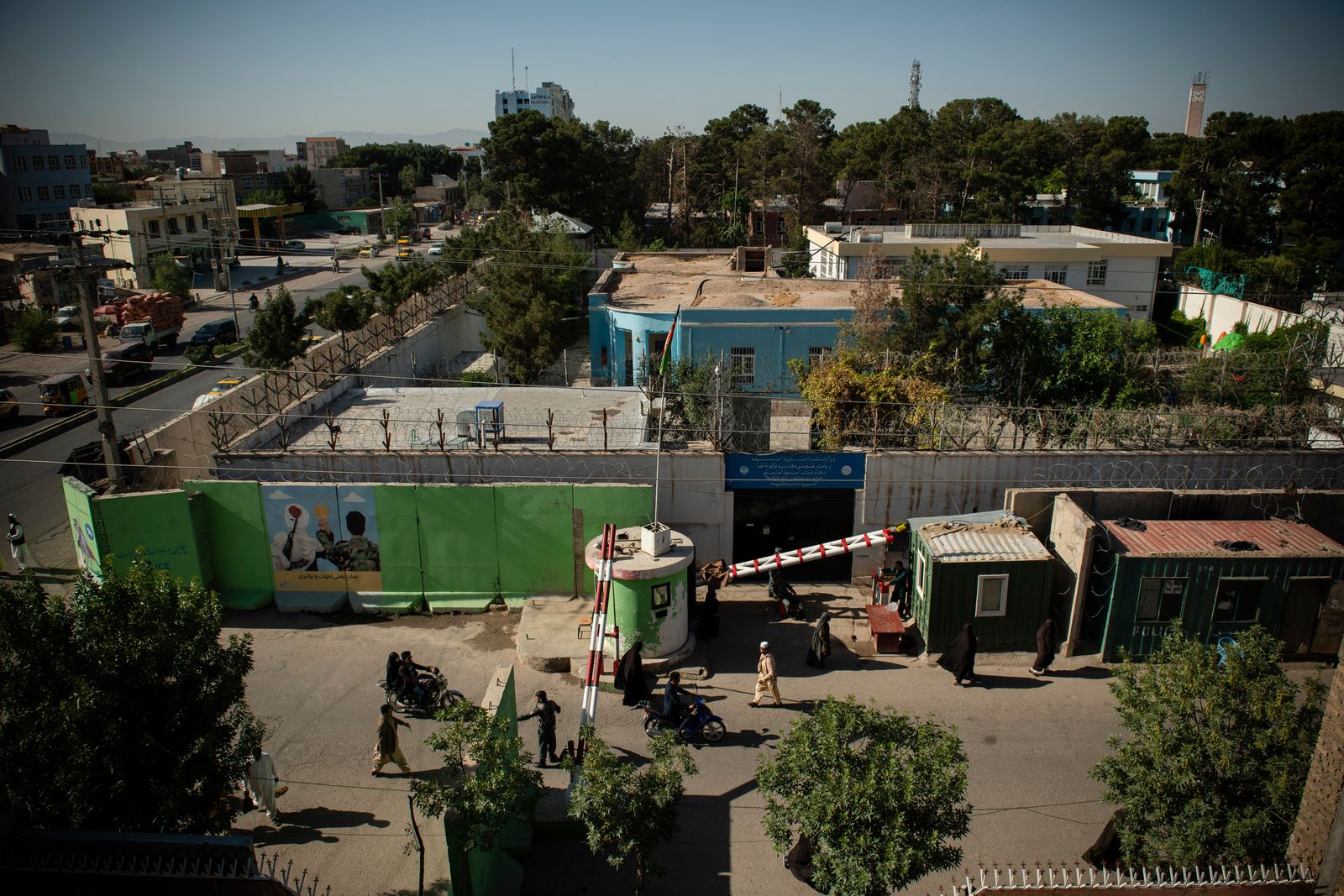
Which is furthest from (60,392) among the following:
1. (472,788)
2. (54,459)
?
(472,788)

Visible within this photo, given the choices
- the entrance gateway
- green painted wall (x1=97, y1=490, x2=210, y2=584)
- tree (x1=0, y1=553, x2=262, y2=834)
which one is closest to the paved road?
green painted wall (x1=97, y1=490, x2=210, y2=584)

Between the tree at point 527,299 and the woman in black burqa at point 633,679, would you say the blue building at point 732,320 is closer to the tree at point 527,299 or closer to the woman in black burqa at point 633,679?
the tree at point 527,299

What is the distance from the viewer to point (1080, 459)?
1678 centimetres

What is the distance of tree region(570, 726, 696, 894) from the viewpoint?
26.6ft

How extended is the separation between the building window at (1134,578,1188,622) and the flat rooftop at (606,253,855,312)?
1345cm

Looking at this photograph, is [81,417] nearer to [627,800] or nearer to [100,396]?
[100,396]

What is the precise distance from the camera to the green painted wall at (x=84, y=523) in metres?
15.1

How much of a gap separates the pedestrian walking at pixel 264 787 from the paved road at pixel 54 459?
419 inches

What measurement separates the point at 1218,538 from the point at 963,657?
502 cm

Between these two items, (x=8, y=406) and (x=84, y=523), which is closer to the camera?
(x=84, y=523)

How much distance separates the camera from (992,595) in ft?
47.5

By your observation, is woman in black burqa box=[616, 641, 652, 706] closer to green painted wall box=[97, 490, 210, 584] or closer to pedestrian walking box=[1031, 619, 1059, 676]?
pedestrian walking box=[1031, 619, 1059, 676]

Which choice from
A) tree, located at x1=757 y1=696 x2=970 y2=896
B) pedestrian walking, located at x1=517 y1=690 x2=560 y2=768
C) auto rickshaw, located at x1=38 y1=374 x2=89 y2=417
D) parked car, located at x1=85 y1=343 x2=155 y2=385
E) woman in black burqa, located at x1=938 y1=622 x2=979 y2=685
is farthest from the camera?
parked car, located at x1=85 y1=343 x2=155 y2=385

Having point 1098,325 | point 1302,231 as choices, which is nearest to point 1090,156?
point 1302,231
